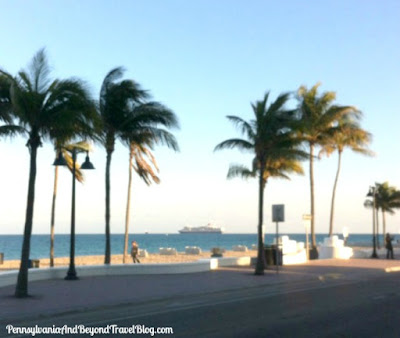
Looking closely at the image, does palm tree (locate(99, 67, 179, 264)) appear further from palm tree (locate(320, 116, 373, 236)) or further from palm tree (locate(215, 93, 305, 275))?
palm tree (locate(320, 116, 373, 236))

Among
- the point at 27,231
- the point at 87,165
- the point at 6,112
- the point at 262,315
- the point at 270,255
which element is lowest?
the point at 262,315

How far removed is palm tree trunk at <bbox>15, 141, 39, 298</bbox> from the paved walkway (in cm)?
36

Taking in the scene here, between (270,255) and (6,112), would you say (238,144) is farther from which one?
(6,112)

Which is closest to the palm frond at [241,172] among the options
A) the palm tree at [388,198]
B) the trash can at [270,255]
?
the trash can at [270,255]

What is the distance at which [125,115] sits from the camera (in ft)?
81.8

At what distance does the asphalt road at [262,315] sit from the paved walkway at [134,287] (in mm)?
533

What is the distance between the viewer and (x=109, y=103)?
24.8m

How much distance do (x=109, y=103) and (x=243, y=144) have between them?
6.12 metres

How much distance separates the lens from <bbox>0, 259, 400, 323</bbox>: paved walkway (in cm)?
1362

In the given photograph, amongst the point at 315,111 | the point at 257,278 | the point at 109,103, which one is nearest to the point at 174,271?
the point at 257,278

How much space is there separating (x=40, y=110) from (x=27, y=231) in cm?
329

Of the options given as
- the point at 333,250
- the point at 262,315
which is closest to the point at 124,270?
the point at 262,315

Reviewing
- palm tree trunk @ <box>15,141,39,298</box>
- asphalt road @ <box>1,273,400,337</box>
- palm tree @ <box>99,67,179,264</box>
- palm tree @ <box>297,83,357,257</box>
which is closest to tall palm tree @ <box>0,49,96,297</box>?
palm tree trunk @ <box>15,141,39,298</box>

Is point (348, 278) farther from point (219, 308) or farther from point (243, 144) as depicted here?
point (219, 308)
